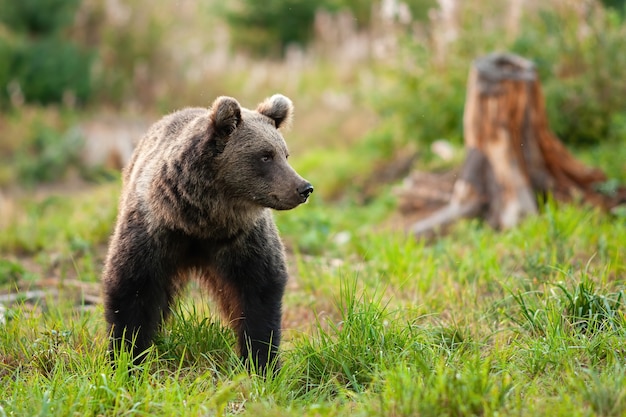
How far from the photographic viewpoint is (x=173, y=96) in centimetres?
1512

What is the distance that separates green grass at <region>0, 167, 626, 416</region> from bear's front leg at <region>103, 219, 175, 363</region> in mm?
146

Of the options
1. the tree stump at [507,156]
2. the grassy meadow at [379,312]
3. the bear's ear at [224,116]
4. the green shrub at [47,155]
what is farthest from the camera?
the green shrub at [47,155]

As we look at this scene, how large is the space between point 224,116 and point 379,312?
3.98 ft

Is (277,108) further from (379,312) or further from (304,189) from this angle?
(379,312)

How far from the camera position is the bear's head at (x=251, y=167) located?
12.5 feet

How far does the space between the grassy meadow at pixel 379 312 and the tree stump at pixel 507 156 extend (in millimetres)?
274

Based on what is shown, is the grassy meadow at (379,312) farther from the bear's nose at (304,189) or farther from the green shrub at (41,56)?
the green shrub at (41,56)

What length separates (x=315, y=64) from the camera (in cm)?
1711

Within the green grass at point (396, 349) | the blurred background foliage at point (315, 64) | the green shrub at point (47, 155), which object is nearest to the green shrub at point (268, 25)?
the blurred background foliage at point (315, 64)

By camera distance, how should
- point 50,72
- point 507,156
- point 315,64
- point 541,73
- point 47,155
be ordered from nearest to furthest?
point 507,156
point 541,73
point 47,155
point 50,72
point 315,64

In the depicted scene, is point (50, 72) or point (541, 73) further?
point (50, 72)

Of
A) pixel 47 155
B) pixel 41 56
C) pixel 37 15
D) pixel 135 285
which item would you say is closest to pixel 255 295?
pixel 135 285

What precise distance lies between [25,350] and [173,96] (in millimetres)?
11678

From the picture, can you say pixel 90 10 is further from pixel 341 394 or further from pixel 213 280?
pixel 341 394
